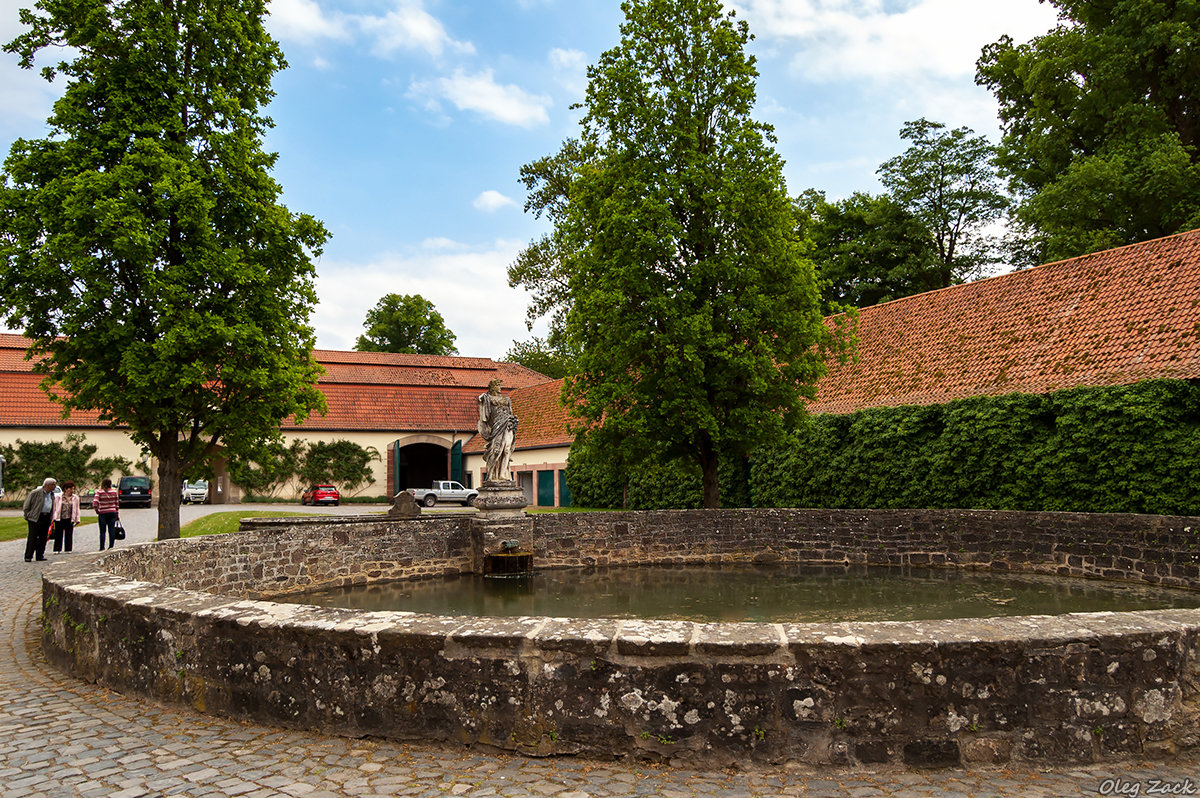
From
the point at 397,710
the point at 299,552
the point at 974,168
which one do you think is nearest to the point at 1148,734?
the point at 397,710

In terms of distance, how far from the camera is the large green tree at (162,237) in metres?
12.8

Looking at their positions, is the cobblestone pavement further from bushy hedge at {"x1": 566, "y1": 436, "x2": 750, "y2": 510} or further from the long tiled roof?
the long tiled roof

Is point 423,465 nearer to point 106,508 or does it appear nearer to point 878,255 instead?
point 878,255

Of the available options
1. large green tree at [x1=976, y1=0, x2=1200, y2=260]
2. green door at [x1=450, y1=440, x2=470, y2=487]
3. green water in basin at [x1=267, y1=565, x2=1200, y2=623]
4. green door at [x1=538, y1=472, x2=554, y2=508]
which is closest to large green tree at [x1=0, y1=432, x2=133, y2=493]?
green door at [x1=450, y1=440, x2=470, y2=487]

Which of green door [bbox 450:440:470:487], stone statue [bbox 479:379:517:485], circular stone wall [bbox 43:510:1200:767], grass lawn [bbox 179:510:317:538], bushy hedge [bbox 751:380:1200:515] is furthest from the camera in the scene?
Answer: green door [bbox 450:440:470:487]

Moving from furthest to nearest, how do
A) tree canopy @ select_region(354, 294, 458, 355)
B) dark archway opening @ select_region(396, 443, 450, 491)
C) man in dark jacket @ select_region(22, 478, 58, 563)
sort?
tree canopy @ select_region(354, 294, 458, 355)
dark archway opening @ select_region(396, 443, 450, 491)
man in dark jacket @ select_region(22, 478, 58, 563)

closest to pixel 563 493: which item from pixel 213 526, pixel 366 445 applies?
pixel 366 445

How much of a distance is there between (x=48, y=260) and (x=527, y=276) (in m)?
26.5

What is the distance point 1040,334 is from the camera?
58.6 ft

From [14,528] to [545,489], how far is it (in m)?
17.9

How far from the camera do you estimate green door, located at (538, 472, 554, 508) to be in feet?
106

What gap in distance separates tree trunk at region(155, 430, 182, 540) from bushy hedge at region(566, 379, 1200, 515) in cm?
790

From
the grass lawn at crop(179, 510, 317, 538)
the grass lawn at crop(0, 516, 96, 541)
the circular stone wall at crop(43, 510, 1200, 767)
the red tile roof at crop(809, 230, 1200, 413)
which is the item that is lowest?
the grass lawn at crop(0, 516, 96, 541)

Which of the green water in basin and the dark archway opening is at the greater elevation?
the dark archway opening
